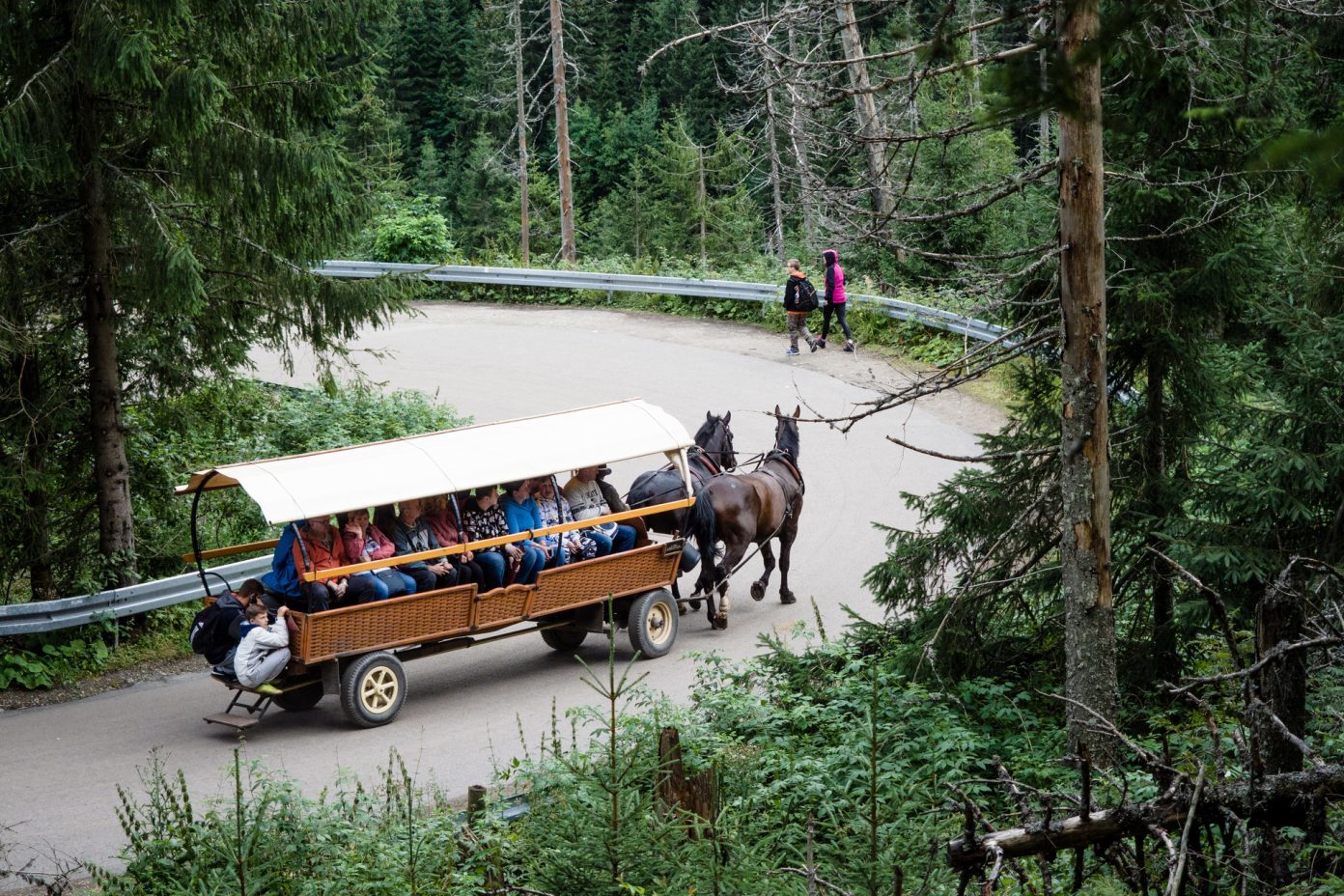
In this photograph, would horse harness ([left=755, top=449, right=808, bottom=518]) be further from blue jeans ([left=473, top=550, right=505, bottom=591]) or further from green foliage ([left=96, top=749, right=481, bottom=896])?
green foliage ([left=96, top=749, right=481, bottom=896])

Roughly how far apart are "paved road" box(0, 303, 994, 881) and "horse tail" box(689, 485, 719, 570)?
88cm

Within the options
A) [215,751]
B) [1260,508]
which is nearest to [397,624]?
[215,751]

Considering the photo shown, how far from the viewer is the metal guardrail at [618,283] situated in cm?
2419

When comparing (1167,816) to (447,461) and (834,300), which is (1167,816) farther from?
(834,300)

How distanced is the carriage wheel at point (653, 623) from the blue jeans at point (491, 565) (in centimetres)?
150

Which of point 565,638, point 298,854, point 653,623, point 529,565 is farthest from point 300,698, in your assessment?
point 298,854

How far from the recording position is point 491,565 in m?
12.3

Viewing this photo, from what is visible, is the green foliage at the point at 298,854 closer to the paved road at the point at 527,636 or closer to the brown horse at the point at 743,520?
the paved road at the point at 527,636

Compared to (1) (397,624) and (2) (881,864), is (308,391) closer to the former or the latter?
(1) (397,624)

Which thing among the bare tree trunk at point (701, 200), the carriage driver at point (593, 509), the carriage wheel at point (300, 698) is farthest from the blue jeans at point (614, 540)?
the bare tree trunk at point (701, 200)

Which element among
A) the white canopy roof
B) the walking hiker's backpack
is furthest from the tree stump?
the walking hiker's backpack

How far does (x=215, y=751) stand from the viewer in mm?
11234

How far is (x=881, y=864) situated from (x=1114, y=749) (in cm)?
333

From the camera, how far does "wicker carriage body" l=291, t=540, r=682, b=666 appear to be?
36.8ft
